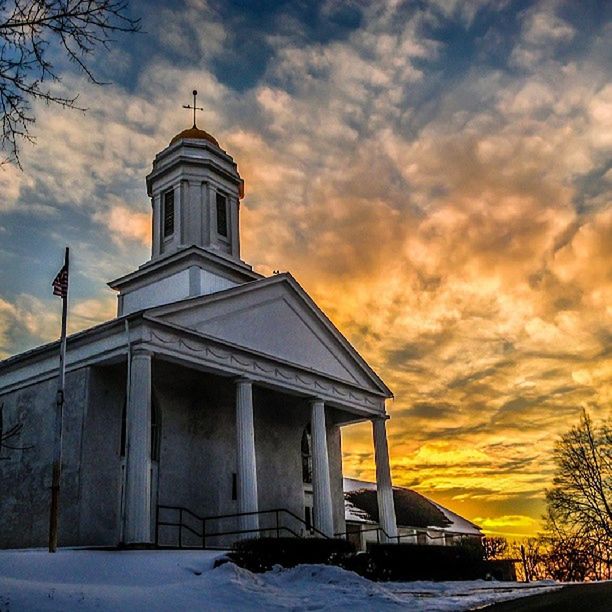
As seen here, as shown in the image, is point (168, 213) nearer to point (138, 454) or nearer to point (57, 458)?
point (138, 454)

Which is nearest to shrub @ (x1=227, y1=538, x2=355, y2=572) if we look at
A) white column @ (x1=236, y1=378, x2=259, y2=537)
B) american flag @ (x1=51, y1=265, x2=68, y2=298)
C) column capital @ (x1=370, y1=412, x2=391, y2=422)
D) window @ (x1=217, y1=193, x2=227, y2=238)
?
white column @ (x1=236, y1=378, x2=259, y2=537)

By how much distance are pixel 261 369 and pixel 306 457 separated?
702cm

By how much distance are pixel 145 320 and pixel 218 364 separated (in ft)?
10.6

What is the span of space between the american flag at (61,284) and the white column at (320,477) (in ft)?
35.9

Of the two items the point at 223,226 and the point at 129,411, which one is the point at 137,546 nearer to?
the point at 129,411

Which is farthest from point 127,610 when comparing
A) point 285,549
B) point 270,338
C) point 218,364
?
point 270,338

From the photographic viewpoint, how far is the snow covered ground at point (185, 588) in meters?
11.6

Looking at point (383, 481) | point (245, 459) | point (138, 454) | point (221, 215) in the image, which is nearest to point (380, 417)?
point (383, 481)

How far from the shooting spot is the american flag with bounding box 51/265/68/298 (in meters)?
19.1

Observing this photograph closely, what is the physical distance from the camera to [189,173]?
1233 inches

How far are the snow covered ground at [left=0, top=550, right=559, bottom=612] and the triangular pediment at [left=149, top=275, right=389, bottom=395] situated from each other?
25.0 ft

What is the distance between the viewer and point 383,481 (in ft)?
98.3

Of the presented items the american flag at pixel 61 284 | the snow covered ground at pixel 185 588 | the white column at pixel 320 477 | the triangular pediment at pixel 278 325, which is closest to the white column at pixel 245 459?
the triangular pediment at pixel 278 325

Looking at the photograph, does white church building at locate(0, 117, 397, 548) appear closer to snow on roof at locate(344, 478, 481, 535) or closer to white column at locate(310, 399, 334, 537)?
white column at locate(310, 399, 334, 537)
